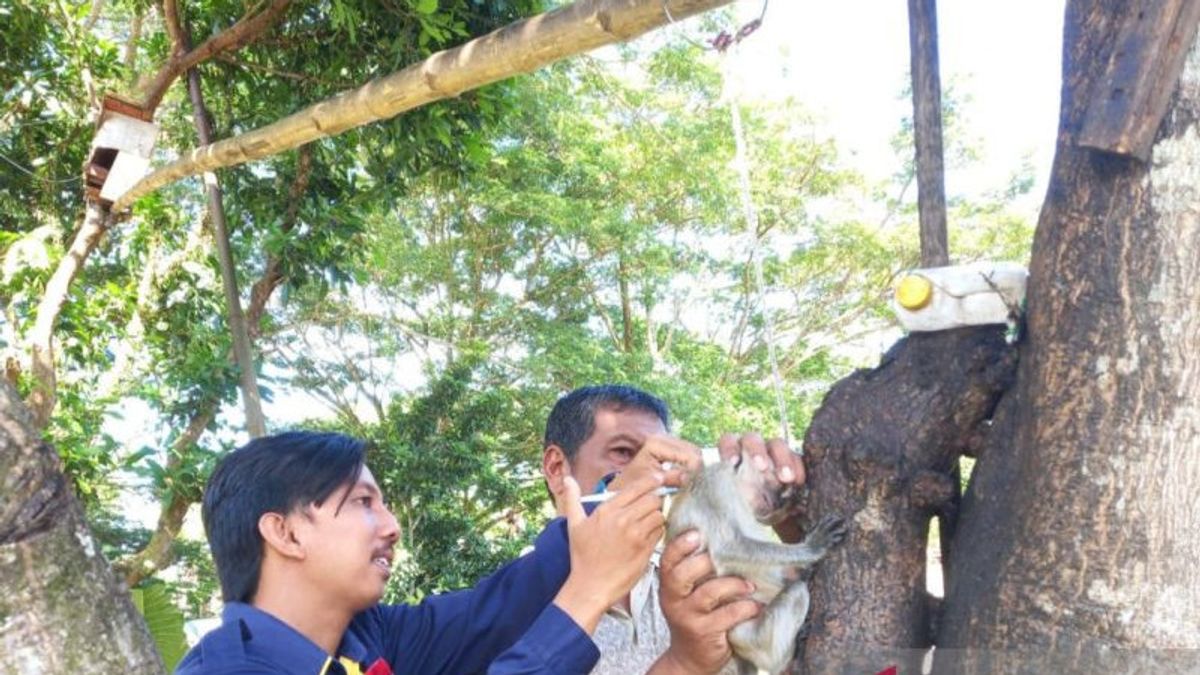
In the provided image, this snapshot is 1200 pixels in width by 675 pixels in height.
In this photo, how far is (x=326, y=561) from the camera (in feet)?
6.21

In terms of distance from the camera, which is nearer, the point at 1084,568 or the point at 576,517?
the point at 1084,568

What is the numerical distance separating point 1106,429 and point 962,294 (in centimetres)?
33

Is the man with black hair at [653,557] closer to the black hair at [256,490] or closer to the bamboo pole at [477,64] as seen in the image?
the black hair at [256,490]

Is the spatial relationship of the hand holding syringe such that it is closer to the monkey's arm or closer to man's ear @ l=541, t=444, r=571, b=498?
the monkey's arm

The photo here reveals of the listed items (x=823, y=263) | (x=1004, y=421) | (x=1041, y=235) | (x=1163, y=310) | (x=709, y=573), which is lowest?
Result: (x=709, y=573)

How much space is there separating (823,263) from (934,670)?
13785mm

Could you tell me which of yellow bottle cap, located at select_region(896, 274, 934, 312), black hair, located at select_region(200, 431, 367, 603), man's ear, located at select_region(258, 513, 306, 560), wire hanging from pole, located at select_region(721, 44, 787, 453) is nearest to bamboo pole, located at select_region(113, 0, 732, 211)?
wire hanging from pole, located at select_region(721, 44, 787, 453)

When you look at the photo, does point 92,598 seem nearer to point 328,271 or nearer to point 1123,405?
point 1123,405

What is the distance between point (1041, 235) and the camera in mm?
1724

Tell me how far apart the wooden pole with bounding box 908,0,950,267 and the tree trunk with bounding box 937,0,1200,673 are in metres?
0.33

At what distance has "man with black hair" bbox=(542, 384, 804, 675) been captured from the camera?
1.96 m

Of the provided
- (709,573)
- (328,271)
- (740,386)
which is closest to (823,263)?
(740,386)

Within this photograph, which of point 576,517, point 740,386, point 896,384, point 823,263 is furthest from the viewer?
point 823,263

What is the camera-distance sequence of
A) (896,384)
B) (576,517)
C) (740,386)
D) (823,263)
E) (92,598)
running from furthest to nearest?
(823,263), (740,386), (576,517), (896,384), (92,598)
